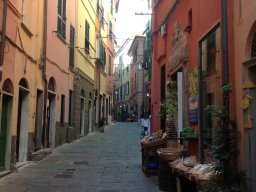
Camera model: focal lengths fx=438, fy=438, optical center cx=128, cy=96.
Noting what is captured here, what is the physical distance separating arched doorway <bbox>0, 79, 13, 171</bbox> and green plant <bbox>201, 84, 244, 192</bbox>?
20.0 feet

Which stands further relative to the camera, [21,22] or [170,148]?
[21,22]

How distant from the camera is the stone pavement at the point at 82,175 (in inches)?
374

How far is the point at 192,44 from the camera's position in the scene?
9.70m

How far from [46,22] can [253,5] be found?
10.2 meters

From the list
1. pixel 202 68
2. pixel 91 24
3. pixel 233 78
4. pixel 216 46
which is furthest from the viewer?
pixel 91 24

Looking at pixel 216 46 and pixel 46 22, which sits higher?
pixel 46 22

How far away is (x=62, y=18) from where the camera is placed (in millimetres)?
18094

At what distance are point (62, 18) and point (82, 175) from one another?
344 inches

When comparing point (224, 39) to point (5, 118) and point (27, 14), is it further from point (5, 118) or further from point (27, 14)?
point (27, 14)

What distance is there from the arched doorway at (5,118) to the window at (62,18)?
21.9 feet

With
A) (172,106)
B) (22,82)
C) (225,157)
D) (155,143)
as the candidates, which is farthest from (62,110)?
(225,157)

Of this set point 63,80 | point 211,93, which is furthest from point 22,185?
point 63,80

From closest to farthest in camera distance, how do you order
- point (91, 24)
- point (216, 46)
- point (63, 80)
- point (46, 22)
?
point (216, 46), point (46, 22), point (63, 80), point (91, 24)

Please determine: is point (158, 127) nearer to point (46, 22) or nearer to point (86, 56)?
point (46, 22)
